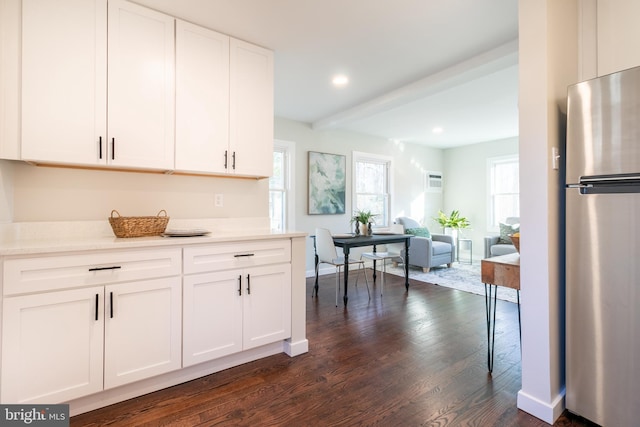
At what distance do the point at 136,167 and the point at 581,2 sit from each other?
2921mm

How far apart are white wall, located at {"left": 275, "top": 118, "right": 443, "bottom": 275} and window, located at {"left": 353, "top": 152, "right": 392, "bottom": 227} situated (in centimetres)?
12

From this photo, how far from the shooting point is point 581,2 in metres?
1.85

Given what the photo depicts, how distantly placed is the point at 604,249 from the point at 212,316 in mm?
2169

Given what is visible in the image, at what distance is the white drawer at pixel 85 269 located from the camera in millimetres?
1505

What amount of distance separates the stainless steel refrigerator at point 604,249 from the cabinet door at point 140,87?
240cm

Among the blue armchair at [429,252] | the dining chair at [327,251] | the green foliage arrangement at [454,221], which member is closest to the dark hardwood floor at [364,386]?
the dining chair at [327,251]

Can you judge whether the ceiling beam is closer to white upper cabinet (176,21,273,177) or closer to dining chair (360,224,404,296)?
white upper cabinet (176,21,273,177)

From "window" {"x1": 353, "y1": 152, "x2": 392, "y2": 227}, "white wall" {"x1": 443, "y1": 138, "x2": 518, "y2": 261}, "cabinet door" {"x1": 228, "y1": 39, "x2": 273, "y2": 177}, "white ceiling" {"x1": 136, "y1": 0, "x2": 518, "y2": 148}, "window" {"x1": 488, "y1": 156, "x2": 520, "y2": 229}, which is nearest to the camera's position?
"white ceiling" {"x1": 136, "y1": 0, "x2": 518, "y2": 148}

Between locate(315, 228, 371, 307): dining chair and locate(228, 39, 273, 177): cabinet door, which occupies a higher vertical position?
locate(228, 39, 273, 177): cabinet door

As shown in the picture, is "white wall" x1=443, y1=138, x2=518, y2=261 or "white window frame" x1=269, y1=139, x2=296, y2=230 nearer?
"white window frame" x1=269, y1=139, x2=296, y2=230

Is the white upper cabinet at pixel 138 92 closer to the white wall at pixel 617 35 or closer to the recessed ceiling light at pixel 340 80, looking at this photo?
the recessed ceiling light at pixel 340 80

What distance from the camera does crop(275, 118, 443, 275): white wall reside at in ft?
15.9

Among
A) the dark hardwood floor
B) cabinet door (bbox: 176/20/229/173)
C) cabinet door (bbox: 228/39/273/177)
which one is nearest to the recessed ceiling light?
cabinet door (bbox: 228/39/273/177)

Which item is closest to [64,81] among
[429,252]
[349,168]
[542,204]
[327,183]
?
[542,204]
